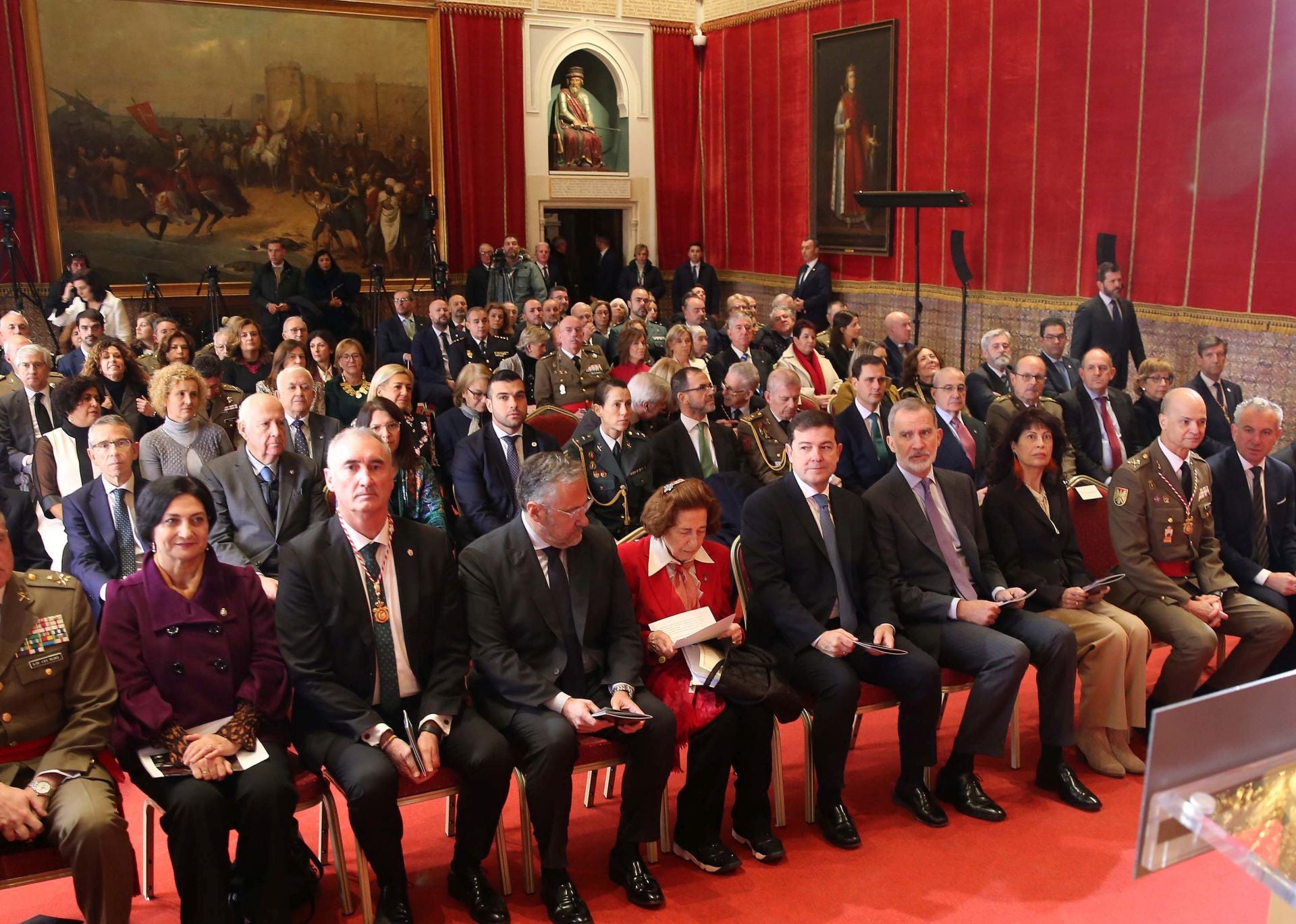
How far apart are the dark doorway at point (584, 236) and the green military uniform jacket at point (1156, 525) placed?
10.7 metres

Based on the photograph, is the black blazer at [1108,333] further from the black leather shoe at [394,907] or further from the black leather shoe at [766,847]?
the black leather shoe at [394,907]

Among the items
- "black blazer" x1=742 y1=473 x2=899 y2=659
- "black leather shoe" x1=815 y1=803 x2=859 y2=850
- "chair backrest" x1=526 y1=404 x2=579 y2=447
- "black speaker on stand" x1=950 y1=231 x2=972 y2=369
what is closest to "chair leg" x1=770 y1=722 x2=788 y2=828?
"black leather shoe" x1=815 y1=803 x2=859 y2=850

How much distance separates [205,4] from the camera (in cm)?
1184

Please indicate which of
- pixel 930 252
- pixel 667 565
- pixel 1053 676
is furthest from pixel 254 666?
pixel 930 252

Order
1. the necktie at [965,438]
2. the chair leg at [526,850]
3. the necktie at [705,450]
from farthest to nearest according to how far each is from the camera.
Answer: the necktie at [965,438] → the necktie at [705,450] → the chair leg at [526,850]

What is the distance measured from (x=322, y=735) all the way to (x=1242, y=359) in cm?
769

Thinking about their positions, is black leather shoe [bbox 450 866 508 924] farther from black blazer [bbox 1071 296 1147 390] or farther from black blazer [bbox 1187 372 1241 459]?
black blazer [bbox 1071 296 1147 390]

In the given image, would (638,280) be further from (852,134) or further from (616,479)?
(616,479)

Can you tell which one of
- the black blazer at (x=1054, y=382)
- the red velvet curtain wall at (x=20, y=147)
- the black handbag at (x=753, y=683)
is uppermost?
the red velvet curtain wall at (x=20, y=147)

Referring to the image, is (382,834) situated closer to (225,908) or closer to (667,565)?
(225,908)

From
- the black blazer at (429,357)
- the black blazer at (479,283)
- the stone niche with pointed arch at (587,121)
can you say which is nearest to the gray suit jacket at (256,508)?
the black blazer at (429,357)

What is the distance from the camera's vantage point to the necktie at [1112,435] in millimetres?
6430

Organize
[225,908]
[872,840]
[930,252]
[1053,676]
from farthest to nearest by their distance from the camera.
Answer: [930,252], [1053,676], [872,840], [225,908]

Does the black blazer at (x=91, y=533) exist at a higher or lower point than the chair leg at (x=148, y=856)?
higher
